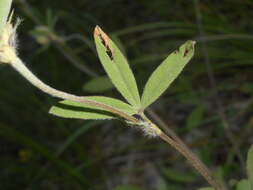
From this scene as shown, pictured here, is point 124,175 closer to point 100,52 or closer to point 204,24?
point 204,24

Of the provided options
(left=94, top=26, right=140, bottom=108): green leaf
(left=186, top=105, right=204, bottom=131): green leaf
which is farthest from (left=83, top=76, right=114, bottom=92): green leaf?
(left=94, top=26, right=140, bottom=108): green leaf

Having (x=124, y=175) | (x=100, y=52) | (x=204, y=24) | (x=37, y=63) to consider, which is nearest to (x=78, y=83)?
(x=37, y=63)

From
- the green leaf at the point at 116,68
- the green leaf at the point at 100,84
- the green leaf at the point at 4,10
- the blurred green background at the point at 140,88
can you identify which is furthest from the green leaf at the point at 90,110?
the blurred green background at the point at 140,88

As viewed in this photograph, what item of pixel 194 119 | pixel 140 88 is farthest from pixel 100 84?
pixel 140 88

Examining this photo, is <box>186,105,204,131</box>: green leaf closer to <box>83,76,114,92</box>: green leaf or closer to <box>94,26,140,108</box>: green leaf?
<box>83,76,114,92</box>: green leaf

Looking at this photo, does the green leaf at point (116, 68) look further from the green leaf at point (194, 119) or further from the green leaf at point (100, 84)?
the green leaf at point (194, 119)
